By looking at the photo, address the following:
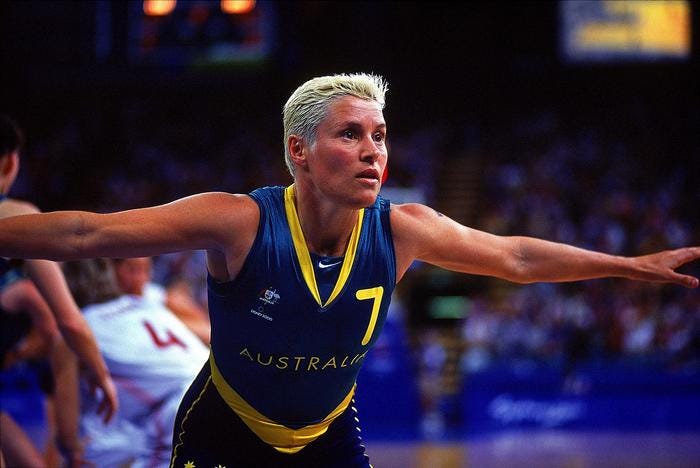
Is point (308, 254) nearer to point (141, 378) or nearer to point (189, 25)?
point (141, 378)

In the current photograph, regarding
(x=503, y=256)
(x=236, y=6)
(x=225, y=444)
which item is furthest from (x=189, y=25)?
(x=225, y=444)

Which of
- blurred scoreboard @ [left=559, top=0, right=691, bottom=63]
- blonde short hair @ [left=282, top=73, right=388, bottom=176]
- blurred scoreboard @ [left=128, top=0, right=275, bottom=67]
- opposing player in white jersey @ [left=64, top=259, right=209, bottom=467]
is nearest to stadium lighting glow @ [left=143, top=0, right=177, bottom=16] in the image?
blurred scoreboard @ [left=128, top=0, right=275, bottom=67]

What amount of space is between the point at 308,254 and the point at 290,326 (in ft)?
0.85

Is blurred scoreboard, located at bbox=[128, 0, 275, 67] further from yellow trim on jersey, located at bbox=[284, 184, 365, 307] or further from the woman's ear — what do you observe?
yellow trim on jersey, located at bbox=[284, 184, 365, 307]

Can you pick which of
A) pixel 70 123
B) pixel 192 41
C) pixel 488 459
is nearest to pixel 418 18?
pixel 70 123

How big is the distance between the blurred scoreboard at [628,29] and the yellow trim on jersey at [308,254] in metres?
18.5

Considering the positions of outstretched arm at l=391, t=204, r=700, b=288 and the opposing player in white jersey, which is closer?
outstretched arm at l=391, t=204, r=700, b=288

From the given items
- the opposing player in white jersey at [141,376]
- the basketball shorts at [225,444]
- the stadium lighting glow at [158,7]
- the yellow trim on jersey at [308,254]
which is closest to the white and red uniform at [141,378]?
the opposing player in white jersey at [141,376]

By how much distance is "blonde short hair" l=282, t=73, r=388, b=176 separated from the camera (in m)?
3.19

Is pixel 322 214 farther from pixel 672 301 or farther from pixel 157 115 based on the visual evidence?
pixel 157 115

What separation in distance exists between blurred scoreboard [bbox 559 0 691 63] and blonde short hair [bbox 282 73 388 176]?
60.3 ft

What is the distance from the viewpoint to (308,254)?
3.15 metres

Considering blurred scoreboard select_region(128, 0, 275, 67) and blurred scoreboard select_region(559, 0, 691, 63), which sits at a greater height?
blurred scoreboard select_region(559, 0, 691, 63)

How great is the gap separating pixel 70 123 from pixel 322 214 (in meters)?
19.6
